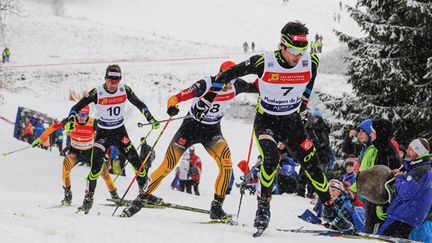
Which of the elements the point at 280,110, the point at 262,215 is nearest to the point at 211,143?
the point at 280,110

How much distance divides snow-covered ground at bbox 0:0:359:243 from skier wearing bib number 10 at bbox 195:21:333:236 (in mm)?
691

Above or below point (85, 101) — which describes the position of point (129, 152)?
below

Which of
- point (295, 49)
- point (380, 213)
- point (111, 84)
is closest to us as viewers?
point (295, 49)

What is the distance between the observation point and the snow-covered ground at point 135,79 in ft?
18.1

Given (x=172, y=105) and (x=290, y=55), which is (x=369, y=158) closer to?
(x=290, y=55)

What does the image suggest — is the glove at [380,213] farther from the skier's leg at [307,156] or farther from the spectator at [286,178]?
the spectator at [286,178]

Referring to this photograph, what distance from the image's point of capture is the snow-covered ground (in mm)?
5527

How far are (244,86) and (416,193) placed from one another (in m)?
2.94

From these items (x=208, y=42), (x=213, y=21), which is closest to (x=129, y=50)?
(x=208, y=42)

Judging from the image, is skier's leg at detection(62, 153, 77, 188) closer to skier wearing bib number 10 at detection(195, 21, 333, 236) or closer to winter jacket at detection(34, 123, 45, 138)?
skier wearing bib number 10 at detection(195, 21, 333, 236)

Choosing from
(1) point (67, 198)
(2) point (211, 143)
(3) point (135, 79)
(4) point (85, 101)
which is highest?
(3) point (135, 79)

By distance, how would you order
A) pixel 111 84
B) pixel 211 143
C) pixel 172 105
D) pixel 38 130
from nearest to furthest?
1. pixel 172 105
2. pixel 211 143
3. pixel 111 84
4. pixel 38 130

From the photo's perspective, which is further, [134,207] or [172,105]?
[134,207]

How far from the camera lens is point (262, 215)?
5.87m
